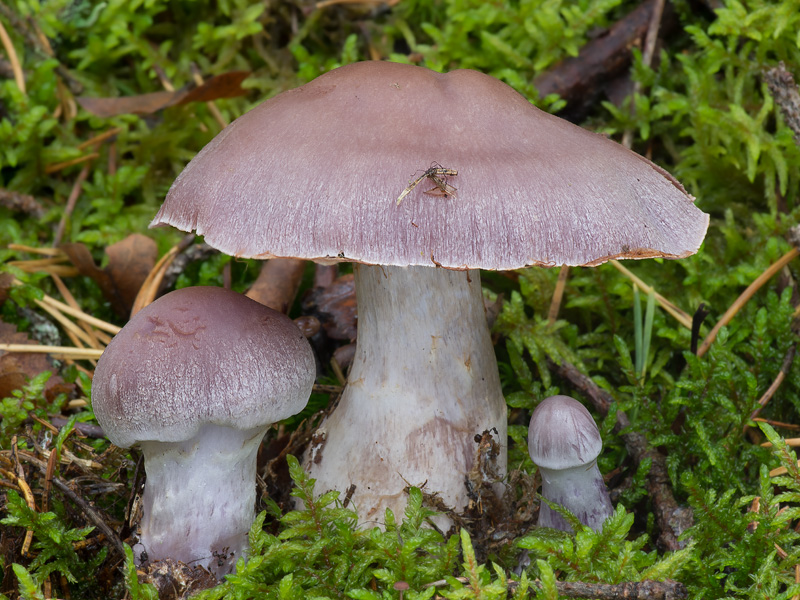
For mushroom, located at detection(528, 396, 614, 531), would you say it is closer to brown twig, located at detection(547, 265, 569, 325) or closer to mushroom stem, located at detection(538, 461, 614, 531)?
mushroom stem, located at detection(538, 461, 614, 531)

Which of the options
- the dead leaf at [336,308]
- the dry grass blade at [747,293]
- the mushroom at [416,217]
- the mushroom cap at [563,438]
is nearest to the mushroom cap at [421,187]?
the mushroom at [416,217]

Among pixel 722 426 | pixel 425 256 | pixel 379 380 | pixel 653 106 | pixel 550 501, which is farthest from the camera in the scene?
pixel 653 106

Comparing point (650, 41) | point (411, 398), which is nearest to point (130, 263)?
point (411, 398)

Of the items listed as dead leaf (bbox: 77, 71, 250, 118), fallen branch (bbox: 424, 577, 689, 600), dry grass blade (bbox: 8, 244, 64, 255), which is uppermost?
dead leaf (bbox: 77, 71, 250, 118)

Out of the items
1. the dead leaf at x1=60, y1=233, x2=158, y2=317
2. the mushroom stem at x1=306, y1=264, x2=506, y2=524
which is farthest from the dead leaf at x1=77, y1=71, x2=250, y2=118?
the mushroom stem at x1=306, y1=264, x2=506, y2=524

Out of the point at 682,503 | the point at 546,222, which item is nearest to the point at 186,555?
the point at 546,222

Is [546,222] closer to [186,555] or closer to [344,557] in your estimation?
[344,557]
